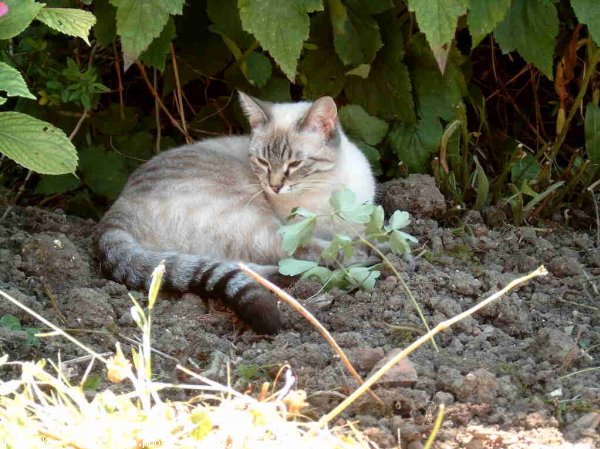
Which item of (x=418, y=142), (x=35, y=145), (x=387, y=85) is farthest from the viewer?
(x=418, y=142)

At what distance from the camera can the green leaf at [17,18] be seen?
2998mm

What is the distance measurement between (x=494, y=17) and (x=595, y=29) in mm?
537

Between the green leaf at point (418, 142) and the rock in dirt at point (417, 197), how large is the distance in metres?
0.21

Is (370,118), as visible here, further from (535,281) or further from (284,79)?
(535,281)

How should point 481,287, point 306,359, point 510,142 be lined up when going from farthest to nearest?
point 510,142, point 481,287, point 306,359

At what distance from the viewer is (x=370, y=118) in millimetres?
4832

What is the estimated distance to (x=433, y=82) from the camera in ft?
15.5

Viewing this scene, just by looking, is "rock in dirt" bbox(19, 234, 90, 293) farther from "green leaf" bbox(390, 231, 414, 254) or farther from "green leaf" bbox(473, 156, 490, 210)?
"green leaf" bbox(473, 156, 490, 210)

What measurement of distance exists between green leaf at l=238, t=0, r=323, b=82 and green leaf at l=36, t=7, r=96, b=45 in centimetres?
78

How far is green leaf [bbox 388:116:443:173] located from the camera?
477cm

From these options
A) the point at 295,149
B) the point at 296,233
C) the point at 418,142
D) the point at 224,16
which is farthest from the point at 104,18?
the point at 418,142

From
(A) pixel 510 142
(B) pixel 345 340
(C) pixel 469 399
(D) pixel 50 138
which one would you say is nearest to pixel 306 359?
(B) pixel 345 340

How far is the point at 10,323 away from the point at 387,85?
2406mm

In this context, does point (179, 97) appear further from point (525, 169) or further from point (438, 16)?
point (525, 169)
